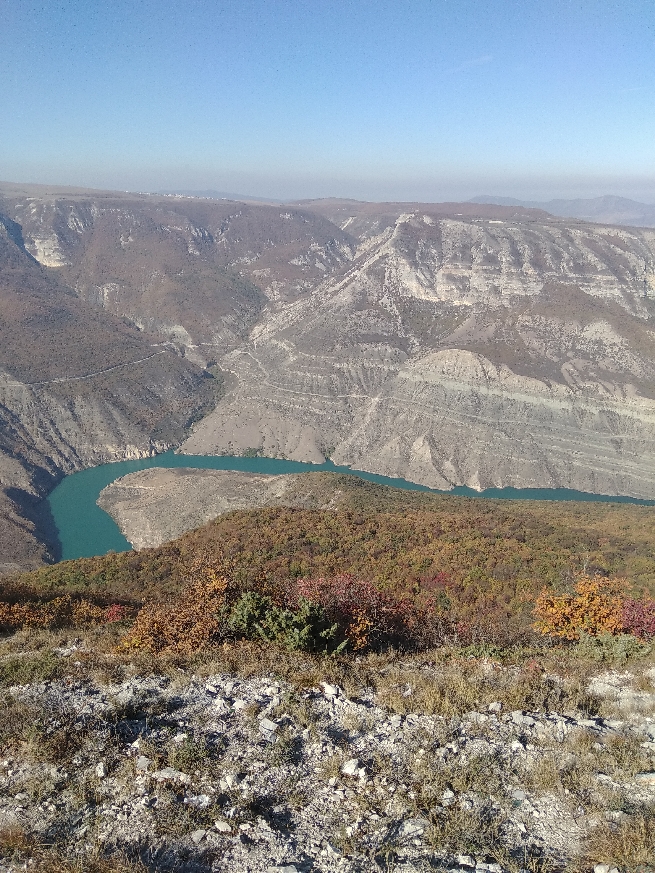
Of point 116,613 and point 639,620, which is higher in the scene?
point 639,620

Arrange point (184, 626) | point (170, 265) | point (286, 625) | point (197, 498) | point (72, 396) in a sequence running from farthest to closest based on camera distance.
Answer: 1. point (170, 265)
2. point (72, 396)
3. point (197, 498)
4. point (184, 626)
5. point (286, 625)

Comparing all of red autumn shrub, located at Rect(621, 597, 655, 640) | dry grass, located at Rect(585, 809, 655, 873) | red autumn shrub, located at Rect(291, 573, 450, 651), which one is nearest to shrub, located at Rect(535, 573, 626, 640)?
red autumn shrub, located at Rect(621, 597, 655, 640)

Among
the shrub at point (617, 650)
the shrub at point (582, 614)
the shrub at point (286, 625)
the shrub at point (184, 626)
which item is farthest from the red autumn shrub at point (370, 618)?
the shrub at point (617, 650)

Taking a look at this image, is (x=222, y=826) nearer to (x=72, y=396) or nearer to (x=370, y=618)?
(x=370, y=618)

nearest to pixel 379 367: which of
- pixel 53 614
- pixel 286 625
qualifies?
pixel 53 614

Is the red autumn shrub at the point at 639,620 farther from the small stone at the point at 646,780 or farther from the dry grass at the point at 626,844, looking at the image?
the dry grass at the point at 626,844

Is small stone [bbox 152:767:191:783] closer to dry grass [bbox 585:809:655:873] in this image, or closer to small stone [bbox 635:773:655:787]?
dry grass [bbox 585:809:655:873]
